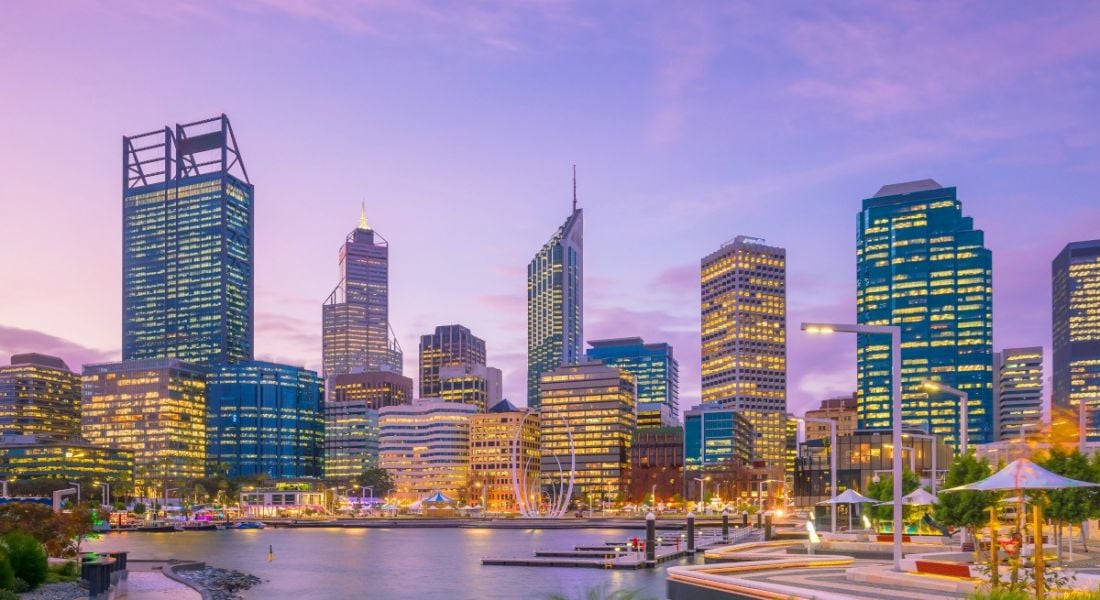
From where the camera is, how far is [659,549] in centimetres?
9825

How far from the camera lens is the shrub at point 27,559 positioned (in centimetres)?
5303

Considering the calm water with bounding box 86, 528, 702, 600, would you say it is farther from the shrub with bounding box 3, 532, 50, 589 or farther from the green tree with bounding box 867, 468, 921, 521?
the shrub with bounding box 3, 532, 50, 589

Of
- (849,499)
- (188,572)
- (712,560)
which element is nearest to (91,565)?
(188,572)

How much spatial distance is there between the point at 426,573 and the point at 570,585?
894 inches

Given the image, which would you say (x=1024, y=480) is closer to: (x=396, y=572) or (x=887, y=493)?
(x=887, y=493)

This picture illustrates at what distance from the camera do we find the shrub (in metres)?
53.0

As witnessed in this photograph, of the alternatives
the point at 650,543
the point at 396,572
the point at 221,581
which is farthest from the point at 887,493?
the point at 221,581

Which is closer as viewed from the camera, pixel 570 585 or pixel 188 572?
pixel 570 585

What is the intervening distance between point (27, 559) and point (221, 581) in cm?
2320

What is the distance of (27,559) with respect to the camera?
5356cm

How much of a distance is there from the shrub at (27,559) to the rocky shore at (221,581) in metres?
9.94

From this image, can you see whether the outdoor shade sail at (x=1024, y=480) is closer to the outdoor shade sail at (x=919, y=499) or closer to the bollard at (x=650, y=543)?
the outdoor shade sail at (x=919, y=499)

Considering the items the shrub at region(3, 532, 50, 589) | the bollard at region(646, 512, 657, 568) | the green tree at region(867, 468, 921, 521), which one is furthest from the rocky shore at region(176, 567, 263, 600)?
the green tree at region(867, 468, 921, 521)

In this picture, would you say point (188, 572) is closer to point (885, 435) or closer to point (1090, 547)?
point (1090, 547)
